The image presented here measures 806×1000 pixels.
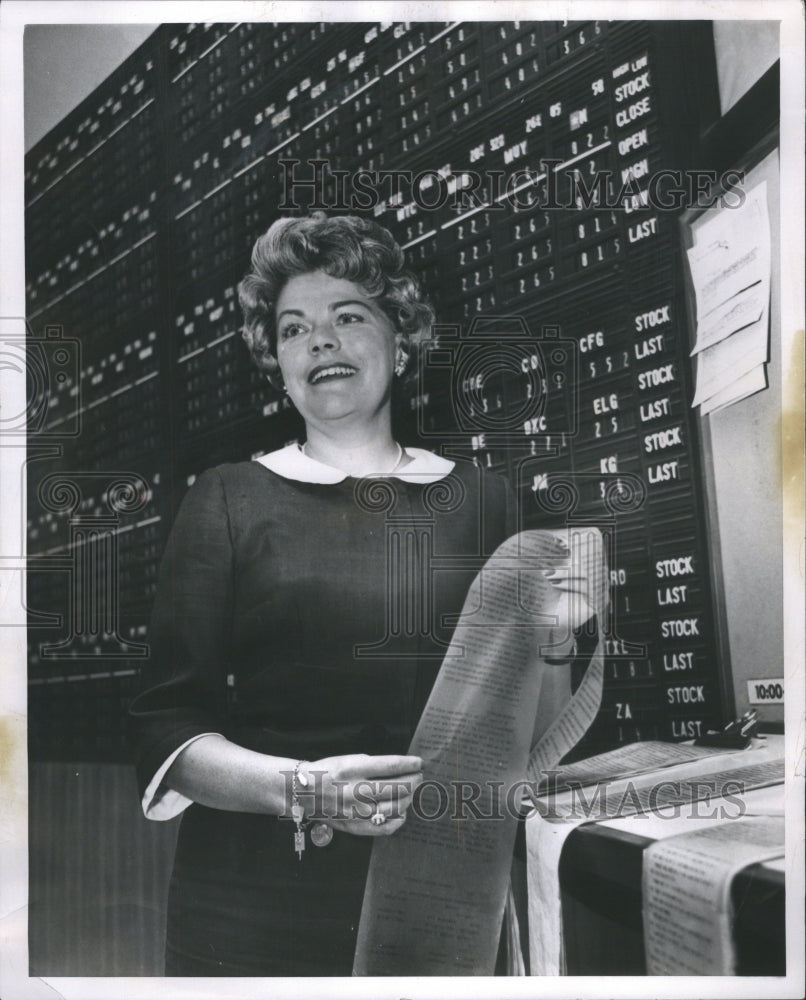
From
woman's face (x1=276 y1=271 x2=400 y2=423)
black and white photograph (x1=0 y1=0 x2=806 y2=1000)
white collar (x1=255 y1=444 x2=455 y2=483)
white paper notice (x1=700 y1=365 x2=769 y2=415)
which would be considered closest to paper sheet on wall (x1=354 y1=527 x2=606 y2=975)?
black and white photograph (x1=0 y1=0 x2=806 y2=1000)

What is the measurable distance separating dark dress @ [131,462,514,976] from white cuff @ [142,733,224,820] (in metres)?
0.02

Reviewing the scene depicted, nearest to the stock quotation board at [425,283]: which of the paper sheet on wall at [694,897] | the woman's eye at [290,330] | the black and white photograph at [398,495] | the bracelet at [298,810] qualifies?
the black and white photograph at [398,495]

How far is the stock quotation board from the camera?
3.12m

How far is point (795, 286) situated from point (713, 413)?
41 cm

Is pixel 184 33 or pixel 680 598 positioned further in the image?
pixel 184 33

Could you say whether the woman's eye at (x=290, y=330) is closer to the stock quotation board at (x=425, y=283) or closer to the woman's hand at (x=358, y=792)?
the stock quotation board at (x=425, y=283)

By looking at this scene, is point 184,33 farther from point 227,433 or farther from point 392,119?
point 227,433

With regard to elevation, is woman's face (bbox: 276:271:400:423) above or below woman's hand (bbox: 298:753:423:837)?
above

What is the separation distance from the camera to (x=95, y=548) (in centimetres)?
322

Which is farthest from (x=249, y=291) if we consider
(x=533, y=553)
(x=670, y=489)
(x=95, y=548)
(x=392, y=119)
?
(x=670, y=489)

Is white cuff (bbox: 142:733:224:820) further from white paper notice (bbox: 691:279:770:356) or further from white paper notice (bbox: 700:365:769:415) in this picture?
white paper notice (bbox: 691:279:770:356)

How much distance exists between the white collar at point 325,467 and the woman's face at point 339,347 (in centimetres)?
14

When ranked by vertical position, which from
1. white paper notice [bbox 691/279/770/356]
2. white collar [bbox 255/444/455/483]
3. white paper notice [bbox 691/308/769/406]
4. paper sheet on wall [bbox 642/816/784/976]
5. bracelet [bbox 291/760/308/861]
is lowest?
paper sheet on wall [bbox 642/816/784/976]

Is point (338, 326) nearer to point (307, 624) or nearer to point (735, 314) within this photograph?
point (307, 624)
